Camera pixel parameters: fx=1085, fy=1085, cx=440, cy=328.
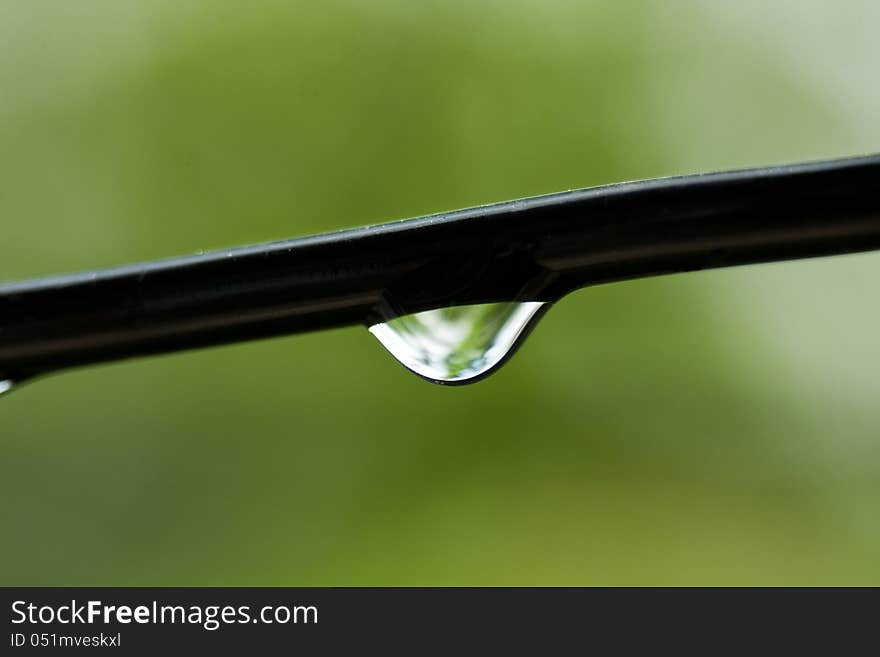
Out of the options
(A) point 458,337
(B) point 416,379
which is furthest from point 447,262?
(B) point 416,379

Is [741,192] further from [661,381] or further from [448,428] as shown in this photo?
[661,381]

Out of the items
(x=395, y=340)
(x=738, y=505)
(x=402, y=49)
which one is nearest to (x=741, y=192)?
(x=395, y=340)

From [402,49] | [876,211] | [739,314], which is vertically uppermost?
[402,49]

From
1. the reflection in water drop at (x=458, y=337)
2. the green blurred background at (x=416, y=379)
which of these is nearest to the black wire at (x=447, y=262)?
the reflection in water drop at (x=458, y=337)

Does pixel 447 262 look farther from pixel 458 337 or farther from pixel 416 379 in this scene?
pixel 416 379

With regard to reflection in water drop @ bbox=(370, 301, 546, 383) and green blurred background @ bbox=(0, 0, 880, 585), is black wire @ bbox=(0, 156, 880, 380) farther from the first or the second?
green blurred background @ bbox=(0, 0, 880, 585)

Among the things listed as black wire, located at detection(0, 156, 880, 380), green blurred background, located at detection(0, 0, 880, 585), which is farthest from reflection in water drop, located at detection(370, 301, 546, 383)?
green blurred background, located at detection(0, 0, 880, 585)
